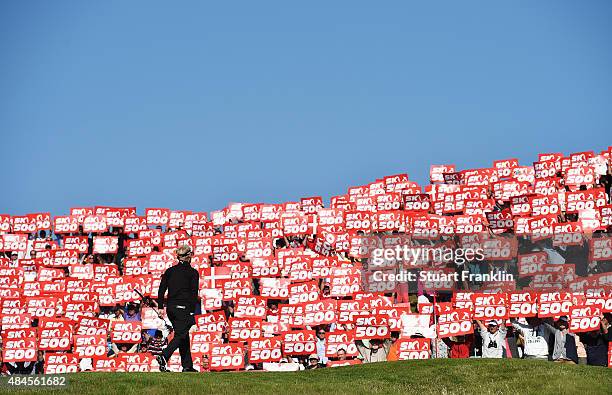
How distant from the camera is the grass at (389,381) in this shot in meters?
23.4

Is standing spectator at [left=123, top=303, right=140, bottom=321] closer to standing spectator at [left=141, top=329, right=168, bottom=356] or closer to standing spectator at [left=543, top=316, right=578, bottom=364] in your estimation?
standing spectator at [left=141, top=329, right=168, bottom=356]

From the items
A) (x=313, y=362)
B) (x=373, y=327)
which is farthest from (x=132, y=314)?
(x=373, y=327)

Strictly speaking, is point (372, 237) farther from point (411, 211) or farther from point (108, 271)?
point (108, 271)

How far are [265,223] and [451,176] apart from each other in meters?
9.32

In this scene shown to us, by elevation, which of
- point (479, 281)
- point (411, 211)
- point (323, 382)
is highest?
point (411, 211)

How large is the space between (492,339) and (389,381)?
26.4 ft

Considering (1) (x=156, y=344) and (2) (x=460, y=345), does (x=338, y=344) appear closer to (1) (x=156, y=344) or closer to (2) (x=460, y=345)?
(2) (x=460, y=345)

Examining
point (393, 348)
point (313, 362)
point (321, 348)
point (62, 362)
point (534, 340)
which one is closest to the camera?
point (534, 340)

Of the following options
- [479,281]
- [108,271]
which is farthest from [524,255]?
[108,271]

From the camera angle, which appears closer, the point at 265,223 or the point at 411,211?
the point at 411,211

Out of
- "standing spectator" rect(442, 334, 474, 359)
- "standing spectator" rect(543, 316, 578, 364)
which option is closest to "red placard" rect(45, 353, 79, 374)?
"standing spectator" rect(442, 334, 474, 359)

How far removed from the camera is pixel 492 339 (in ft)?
107

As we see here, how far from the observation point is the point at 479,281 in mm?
35688

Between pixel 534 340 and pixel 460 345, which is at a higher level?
pixel 534 340
